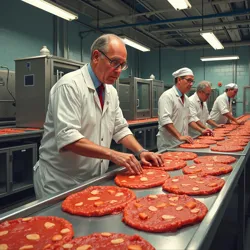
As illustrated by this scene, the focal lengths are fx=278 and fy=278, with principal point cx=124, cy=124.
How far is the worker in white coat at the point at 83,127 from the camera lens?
159 centimetres

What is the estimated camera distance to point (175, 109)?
3629mm

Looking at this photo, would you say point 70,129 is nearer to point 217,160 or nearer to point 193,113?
point 217,160

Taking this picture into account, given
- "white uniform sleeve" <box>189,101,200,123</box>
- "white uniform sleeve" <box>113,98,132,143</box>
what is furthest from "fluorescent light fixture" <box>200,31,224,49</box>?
"white uniform sleeve" <box>113,98,132,143</box>

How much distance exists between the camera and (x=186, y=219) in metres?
1.08

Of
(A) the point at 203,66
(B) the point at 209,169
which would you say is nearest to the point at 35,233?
(B) the point at 209,169

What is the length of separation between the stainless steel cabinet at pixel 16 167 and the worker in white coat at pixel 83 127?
158 centimetres

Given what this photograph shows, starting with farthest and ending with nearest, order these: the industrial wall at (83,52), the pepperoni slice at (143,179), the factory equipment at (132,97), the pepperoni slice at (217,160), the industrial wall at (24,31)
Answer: the factory equipment at (132,97) → the industrial wall at (83,52) → the industrial wall at (24,31) → the pepperoni slice at (217,160) → the pepperoni slice at (143,179)

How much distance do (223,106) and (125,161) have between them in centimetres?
437

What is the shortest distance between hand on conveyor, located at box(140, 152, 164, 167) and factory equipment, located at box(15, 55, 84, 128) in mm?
2487

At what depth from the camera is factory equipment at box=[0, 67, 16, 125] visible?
4246 mm

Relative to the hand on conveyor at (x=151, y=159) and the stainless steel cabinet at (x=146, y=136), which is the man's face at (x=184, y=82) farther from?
the stainless steel cabinet at (x=146, y=136)

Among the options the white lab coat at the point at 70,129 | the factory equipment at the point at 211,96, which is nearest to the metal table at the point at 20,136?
the white lab coat at the point at 70,129

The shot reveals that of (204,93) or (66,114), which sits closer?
(66,114)

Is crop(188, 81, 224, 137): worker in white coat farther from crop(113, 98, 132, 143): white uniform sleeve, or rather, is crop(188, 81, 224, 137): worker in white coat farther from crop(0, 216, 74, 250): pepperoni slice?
crop(0, 216, 74, 250): pepperoni slice
